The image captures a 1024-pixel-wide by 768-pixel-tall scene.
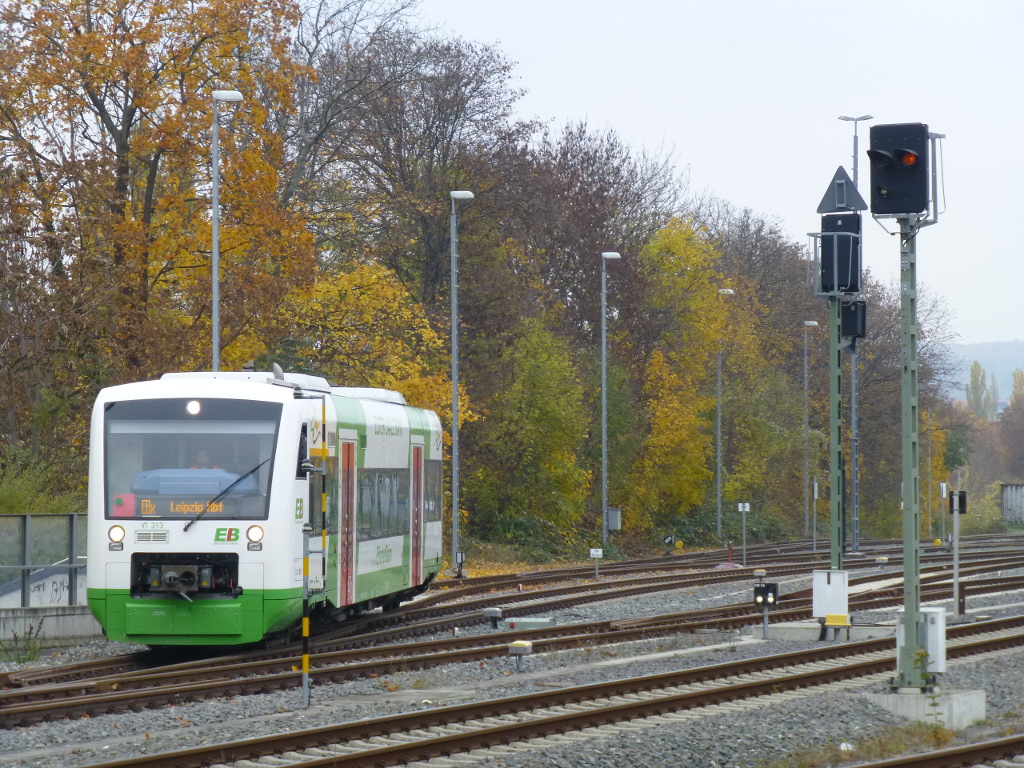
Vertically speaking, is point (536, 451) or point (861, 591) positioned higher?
point (536, 451)

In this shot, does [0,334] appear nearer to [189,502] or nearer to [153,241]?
[153,241]

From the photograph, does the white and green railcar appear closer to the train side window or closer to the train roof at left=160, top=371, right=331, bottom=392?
the train side window

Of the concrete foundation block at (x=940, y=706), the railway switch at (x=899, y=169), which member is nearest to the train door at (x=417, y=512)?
the concrete foundation block at (x=940, y=706)

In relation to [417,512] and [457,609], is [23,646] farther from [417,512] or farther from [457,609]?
[457,609]

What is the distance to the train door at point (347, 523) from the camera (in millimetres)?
17875

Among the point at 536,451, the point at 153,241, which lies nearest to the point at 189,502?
the point at 153,241

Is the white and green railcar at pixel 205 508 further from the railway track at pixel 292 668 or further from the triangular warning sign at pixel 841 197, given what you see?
the triangular warning sign at pixel 841 197

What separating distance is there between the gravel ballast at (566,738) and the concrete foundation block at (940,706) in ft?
0.47

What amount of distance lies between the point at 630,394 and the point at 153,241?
79.1ft

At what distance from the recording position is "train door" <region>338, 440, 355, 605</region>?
17.9 metres

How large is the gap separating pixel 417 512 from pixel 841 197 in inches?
300

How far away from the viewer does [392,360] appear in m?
36.7

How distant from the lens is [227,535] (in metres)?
15.7

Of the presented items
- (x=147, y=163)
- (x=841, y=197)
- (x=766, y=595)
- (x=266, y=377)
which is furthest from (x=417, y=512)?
(x=147, y=163)
